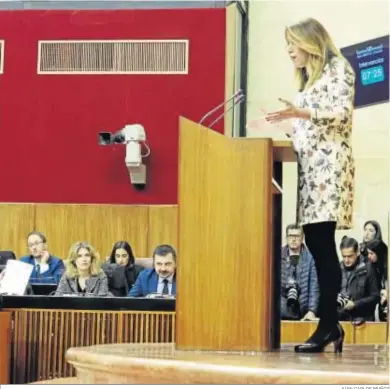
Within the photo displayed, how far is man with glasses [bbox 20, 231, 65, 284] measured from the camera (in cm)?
448

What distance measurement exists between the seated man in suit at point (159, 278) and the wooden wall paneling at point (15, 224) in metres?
2.01

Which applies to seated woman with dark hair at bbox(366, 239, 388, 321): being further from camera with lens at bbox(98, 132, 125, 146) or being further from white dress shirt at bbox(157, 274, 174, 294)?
camera with lens at bbox(98, 132, 125, 146)

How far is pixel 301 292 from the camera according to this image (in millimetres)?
3881

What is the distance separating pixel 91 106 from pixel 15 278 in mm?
2400

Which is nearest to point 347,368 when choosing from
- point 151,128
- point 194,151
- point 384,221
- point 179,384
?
point 179,384

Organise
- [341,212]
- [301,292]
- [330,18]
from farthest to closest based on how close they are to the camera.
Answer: [330,18] < [301,292] < [341,212]

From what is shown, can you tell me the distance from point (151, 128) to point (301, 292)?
2309 millimetres

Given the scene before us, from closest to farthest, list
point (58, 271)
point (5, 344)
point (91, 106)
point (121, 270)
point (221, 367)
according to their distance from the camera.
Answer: point (221, 367) < point (5, 344) < point (121, 270) < point (58, 271) < point (91, 106)

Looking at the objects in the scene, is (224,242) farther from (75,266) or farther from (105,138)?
(105,138)

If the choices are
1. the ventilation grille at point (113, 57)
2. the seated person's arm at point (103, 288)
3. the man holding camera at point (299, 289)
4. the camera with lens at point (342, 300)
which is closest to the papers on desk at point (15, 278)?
the seated person's arm at point (103, 288)

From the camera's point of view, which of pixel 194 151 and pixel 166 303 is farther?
pixel 166 303

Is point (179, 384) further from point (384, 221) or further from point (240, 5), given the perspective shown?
point (240, 5)

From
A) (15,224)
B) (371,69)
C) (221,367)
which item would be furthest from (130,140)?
(221,367)

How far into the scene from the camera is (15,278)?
3752 mm
